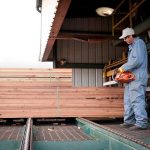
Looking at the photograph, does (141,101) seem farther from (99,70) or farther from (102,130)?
(99,70)

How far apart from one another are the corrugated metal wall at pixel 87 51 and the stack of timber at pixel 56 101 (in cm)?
460

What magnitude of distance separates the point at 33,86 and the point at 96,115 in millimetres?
1592

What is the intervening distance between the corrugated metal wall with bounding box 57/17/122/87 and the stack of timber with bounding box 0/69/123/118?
4.60 meters

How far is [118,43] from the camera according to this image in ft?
29.9

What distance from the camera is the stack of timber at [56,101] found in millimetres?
7266

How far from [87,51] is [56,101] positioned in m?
5.16

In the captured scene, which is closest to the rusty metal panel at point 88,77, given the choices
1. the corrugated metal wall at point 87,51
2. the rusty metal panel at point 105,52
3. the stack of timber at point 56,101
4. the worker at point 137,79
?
the corrugated metal wall at point 87,51

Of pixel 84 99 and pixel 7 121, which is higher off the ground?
pixel 84 99

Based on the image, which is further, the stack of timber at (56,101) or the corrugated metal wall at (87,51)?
the corrugated metal wall at (87,51)

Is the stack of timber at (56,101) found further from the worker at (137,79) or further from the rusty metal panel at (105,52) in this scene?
the rusty metal panel at (105,52)

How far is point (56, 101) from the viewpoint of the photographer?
7.32 m

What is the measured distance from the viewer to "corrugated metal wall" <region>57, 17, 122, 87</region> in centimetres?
1202

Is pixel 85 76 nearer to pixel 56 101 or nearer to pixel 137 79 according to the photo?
pixel 56 101

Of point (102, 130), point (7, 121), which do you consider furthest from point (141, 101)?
point (7, 121)
